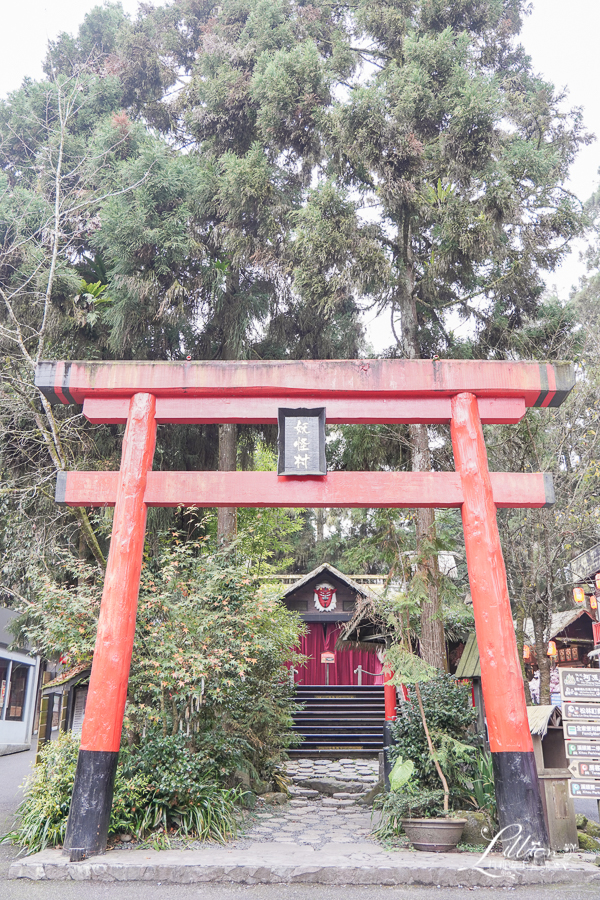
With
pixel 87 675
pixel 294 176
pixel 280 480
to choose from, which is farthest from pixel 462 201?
pixel 87 675

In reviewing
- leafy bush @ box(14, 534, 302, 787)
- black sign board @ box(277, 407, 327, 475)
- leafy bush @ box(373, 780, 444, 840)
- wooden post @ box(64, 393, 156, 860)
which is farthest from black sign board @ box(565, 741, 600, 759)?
wooden post @ box(64, 393, 156, 860)

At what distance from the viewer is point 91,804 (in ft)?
16.8

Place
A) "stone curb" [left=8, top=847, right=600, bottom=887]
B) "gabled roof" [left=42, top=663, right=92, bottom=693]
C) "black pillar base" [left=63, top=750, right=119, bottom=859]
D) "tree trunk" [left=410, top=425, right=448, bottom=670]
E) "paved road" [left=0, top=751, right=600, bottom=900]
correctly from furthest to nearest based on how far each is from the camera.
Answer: "tree trunk" [left=410, top=425, right=448, bottom=670]
"gabled roof" [left=42, top=663, right=92, bottom=693]
"black pillar base" [left=63, top=750, right=119, bottom=859]
"stone curb" [left=8, top=847, right=600, bottom=887]
"paved road" [left=0, top=751, right=600, bottom=900]

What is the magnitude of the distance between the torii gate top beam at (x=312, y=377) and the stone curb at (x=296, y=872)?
415cm

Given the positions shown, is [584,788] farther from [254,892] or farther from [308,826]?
[308,826]

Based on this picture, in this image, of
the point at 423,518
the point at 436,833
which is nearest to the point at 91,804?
the point at 436,833

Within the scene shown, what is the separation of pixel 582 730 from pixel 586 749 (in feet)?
0.49

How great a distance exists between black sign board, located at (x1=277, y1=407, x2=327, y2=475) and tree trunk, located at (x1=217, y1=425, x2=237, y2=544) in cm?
430

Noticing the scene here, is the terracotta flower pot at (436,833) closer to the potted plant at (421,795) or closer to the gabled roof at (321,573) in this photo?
the potted plant at (421,795)

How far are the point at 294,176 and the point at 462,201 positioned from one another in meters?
3.36

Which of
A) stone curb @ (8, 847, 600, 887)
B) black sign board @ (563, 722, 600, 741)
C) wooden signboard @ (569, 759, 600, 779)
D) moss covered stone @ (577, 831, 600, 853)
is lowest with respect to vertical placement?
moss covered stone @ (577, 831, 600, 853)

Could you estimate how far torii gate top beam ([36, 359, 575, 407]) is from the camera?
6.38 m

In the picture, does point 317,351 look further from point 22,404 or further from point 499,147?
point 22,404

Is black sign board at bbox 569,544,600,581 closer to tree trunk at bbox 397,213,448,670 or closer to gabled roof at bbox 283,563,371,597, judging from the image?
tree trunk at bbox 397,213,448,670
